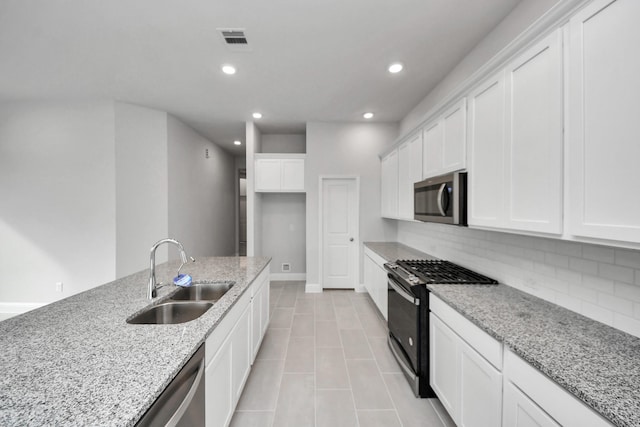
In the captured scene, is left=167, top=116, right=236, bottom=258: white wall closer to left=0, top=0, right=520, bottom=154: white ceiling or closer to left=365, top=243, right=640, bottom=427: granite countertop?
left=0, top=0, right=520, bottom=154: white ceiling

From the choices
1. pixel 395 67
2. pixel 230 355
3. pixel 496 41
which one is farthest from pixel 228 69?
pixel 230 355

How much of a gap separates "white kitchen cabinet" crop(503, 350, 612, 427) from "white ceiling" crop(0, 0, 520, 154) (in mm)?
2396

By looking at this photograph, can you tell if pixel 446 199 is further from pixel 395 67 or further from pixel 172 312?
pixel 172 312

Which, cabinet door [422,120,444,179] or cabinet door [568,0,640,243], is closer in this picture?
cabinet door [568,0,640,243]

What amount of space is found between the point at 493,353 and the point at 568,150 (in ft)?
3.38

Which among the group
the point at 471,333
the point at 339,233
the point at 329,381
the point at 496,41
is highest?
the point at 496,41

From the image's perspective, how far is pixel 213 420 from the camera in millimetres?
1310

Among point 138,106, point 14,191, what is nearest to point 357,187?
point 138,106

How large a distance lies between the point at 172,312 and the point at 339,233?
3.25 meters

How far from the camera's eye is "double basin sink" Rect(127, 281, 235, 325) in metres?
1.54

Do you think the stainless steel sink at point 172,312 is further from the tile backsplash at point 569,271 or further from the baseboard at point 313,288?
the baseboard at point 313,288

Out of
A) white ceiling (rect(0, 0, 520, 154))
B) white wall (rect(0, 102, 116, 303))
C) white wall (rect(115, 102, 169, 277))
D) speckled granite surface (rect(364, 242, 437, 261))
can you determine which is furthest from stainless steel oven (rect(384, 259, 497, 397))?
white wall (rect(0, 102, 116, 303))

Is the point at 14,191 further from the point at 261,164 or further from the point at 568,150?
the point at 568,150

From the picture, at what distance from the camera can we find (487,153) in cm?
171
